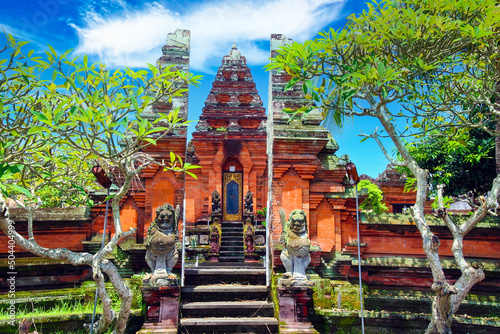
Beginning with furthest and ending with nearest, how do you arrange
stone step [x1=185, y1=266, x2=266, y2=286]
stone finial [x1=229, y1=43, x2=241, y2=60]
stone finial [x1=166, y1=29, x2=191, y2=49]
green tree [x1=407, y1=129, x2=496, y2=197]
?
stone finial [x1=229, y1=43, x2=241, y2=60], green tree [x1=407, y1=129, x2=496, y2=197], stone finial [x1=166, y1=29, x2=191, y2=49], stone step [x1=185, y1=266, x2=266, y2=286]

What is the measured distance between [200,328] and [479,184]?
8.84 meters

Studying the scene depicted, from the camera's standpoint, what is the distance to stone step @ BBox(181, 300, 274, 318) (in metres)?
6.41

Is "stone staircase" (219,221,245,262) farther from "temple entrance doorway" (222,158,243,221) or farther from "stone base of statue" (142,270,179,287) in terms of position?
"stone base of statue" (142,270,179,287)

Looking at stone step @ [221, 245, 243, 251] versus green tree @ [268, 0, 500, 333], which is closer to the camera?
green tree @ [268, 0, 500, 333]

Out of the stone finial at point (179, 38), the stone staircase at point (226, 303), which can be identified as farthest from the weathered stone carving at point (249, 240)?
the stone finial at point (179, 38)

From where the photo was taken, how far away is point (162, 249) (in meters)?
6.17

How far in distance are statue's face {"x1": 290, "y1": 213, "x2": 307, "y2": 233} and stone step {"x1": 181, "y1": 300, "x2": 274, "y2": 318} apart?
4.29ft

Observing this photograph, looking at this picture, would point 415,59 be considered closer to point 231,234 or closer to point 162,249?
point 162,249

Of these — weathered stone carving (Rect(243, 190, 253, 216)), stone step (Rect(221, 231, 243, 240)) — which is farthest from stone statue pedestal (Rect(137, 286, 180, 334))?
weathered stone carving (Rect(243, 190, 253, 216))

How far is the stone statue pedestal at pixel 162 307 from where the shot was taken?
5.96 metres

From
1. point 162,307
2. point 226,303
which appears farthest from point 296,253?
point 162,307

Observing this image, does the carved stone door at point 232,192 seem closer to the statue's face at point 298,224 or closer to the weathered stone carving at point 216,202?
the weathered stone carving at point 216,202

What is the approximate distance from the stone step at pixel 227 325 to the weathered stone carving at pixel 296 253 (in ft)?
2.22

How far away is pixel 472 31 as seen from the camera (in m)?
5.80
